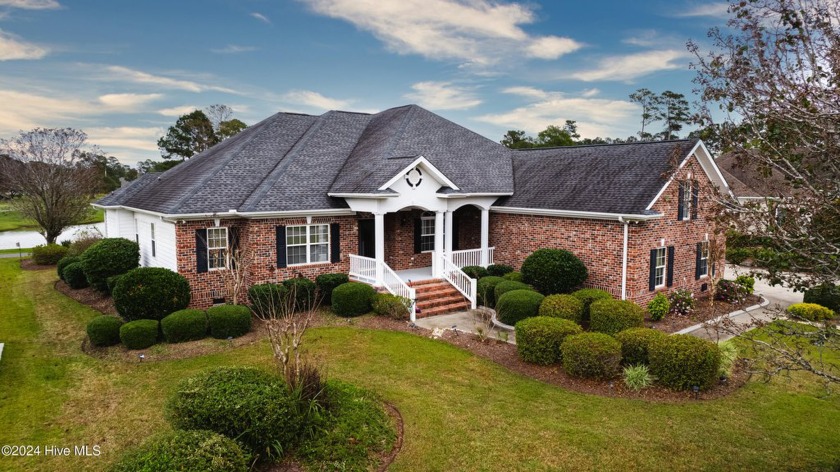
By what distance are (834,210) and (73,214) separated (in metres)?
38.9

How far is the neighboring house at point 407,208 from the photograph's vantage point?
16.2 meters

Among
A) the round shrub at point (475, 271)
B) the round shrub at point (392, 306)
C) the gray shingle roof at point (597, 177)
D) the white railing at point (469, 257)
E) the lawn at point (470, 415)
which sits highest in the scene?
the gray shingle roof at point (597, 177)

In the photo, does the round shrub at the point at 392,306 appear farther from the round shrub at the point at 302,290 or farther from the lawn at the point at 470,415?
the lawn at the point at 470,415

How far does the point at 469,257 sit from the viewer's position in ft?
64.2

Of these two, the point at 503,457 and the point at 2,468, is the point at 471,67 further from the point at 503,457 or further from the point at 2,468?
the point at 2,468

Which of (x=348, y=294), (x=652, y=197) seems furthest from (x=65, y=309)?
(x=652, y=197)

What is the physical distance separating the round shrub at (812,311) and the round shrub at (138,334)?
765 inches

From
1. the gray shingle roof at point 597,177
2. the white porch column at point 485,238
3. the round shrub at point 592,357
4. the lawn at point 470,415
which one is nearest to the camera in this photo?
the lawn at point 470,415

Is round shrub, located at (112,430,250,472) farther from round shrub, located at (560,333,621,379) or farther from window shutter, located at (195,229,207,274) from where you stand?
window shutter, located at (195,229,207,274)

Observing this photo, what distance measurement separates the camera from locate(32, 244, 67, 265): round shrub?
27750 mm

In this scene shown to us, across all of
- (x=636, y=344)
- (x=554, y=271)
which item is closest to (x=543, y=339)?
(x=636, y=344)

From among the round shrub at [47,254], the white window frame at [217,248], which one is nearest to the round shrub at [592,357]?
the white window frame at [217,248]

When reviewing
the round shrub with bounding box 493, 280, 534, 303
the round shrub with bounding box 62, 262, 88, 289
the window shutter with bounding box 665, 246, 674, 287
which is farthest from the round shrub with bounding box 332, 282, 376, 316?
the round shrub with bounding box 62, 262, 88, 289

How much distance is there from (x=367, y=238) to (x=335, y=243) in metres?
1.49
